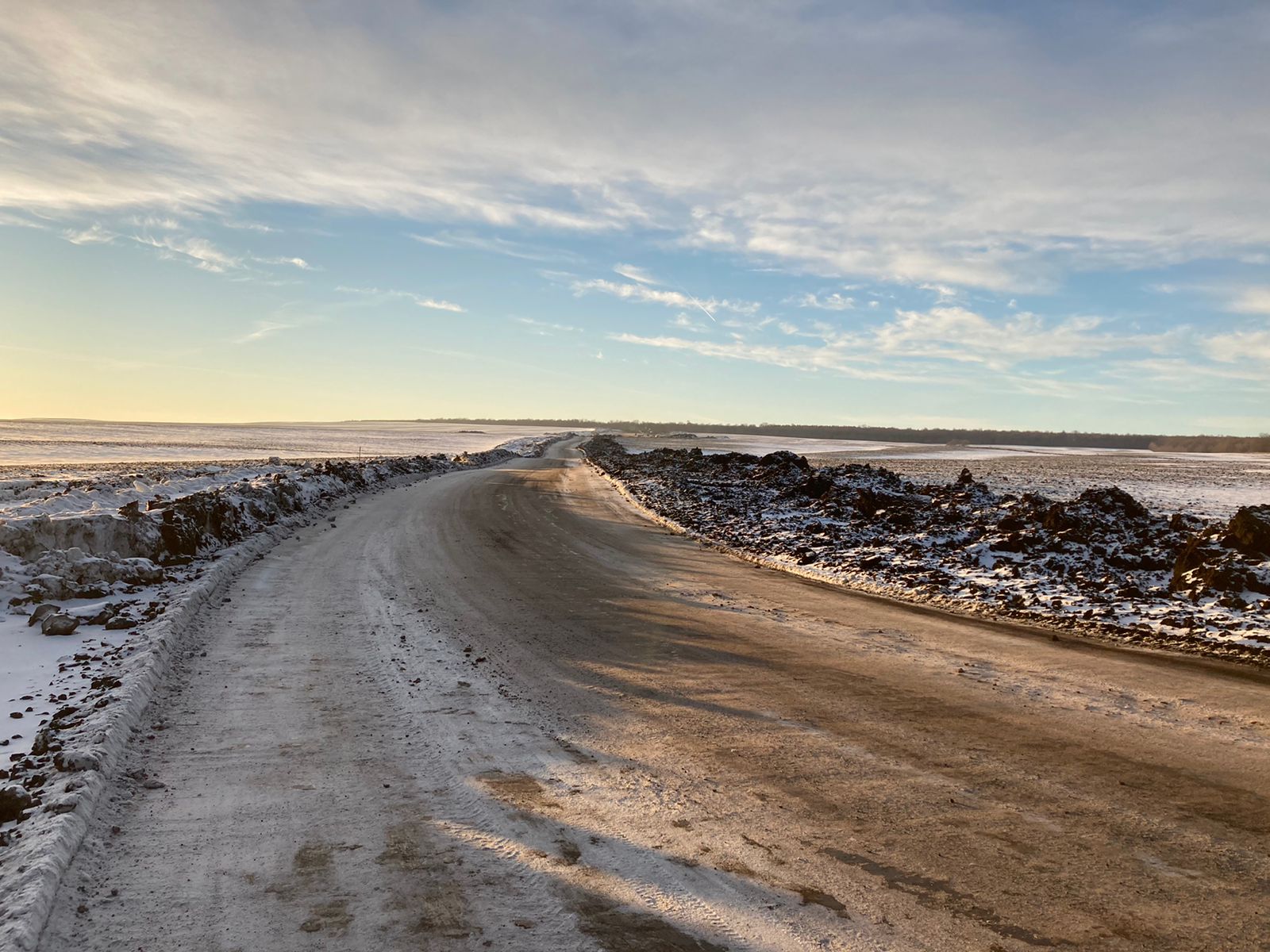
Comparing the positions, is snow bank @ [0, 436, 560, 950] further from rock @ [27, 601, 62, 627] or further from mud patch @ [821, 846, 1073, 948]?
mud patch @ [821, 846, 1073, 948]

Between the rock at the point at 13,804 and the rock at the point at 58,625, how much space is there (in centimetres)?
391

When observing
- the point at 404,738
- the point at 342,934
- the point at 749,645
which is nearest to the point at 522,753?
the point at 404,738

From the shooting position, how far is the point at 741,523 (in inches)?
739

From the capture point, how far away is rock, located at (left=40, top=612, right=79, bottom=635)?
766 centimetres

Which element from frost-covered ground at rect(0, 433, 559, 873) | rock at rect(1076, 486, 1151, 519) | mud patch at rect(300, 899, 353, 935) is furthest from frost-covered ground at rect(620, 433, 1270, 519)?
frost-covered ground at rect(0, 433, 559, 873)

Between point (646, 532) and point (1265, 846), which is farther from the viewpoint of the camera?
point (646, 532)

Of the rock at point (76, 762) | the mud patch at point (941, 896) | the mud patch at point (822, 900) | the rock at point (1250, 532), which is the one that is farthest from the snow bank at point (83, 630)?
the rock at point (1250, 532)

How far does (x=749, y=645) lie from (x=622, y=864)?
4629 millimetres

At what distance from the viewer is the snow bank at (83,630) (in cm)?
410

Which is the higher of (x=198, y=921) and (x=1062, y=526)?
(x=1062, y=526)

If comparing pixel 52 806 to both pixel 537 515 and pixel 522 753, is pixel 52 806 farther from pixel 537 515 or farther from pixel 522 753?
pixel 537 515

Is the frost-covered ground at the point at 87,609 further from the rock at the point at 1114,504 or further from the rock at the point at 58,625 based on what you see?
the rock at the point at 1114,504

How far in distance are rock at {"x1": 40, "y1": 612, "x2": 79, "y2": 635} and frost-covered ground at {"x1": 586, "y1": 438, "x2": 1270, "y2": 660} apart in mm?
10505

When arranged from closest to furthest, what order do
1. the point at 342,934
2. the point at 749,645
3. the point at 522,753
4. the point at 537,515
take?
the point at 342,934 < the point at 522,753 < the point at 749,645 < the point at 537,515
